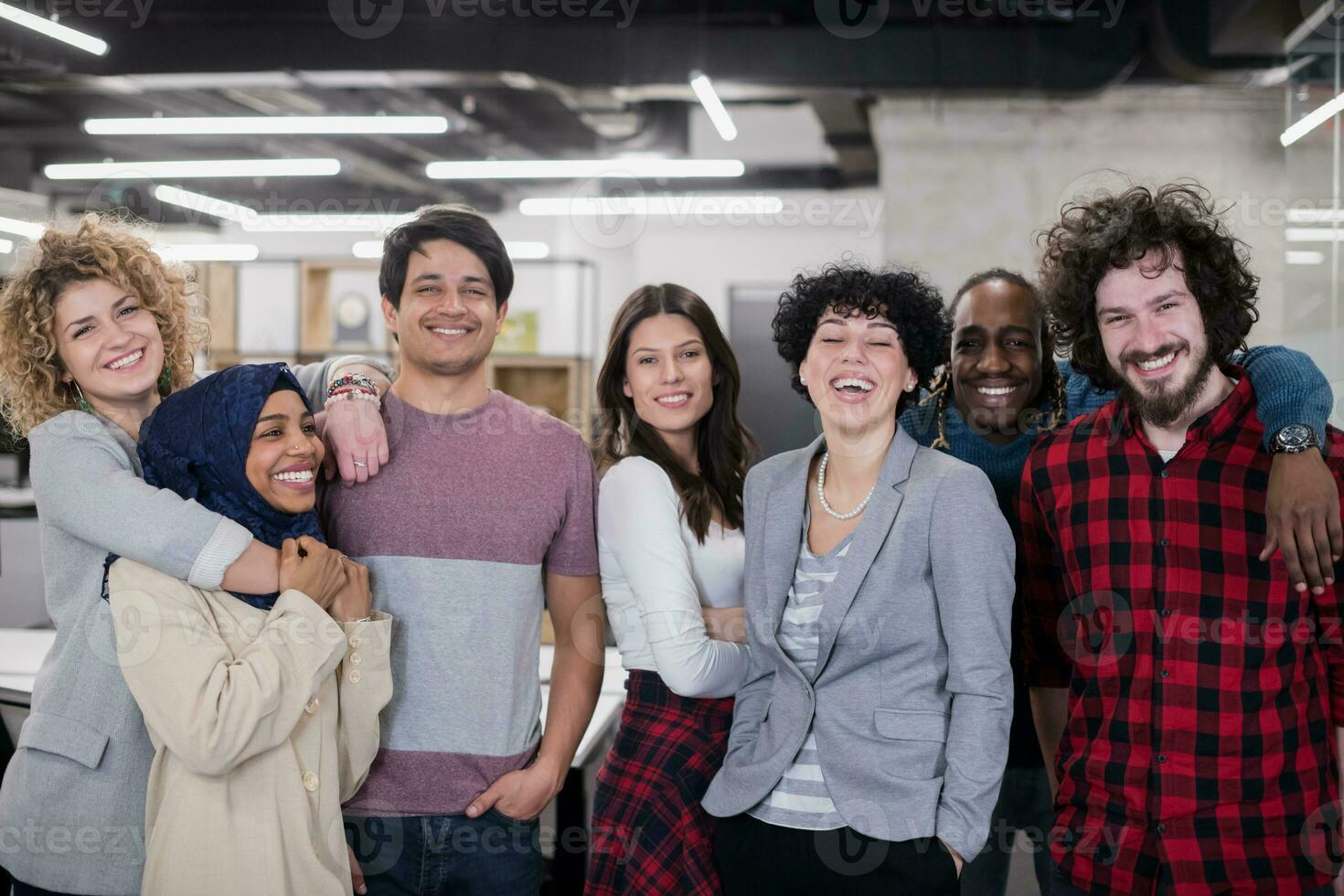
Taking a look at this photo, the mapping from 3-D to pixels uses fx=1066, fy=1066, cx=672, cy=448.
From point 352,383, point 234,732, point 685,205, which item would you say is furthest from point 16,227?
point 234,732

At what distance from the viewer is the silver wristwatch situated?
1715 millimetres

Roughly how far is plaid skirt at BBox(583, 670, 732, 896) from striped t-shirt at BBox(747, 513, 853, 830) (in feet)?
0.66

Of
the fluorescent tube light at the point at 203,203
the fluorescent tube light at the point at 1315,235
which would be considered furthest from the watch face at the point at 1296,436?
the fluorescent tube light at the point at 203,203

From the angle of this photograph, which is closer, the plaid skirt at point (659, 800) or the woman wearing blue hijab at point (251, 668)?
the woman wearing blue hijab at point (251, 668)

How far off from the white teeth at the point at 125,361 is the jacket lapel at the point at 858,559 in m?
1.35

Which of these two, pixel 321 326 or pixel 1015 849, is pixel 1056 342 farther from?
pixel 321 326

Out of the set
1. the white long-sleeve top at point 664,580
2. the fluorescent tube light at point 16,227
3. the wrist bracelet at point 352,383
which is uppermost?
the fluorescent tube light at point 16,227

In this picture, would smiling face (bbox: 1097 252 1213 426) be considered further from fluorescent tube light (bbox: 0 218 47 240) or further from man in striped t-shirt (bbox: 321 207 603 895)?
fluorescent tube light (bbox: 0 218 47 240)

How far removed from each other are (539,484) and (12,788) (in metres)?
1.07

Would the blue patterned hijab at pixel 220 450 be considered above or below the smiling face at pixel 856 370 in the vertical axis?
below

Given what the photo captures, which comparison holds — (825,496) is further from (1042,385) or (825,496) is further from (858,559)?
(1042,385)

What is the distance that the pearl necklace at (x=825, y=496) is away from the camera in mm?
1892

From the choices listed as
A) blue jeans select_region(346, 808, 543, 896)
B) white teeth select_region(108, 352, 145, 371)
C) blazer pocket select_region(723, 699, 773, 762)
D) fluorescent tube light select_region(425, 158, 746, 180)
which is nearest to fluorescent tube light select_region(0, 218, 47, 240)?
fluorescent tube light select_region(425, 158, 746, 180)

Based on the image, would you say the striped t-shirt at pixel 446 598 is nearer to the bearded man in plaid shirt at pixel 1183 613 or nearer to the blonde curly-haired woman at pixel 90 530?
the blonde curly-haired woman at pixel 90 530
